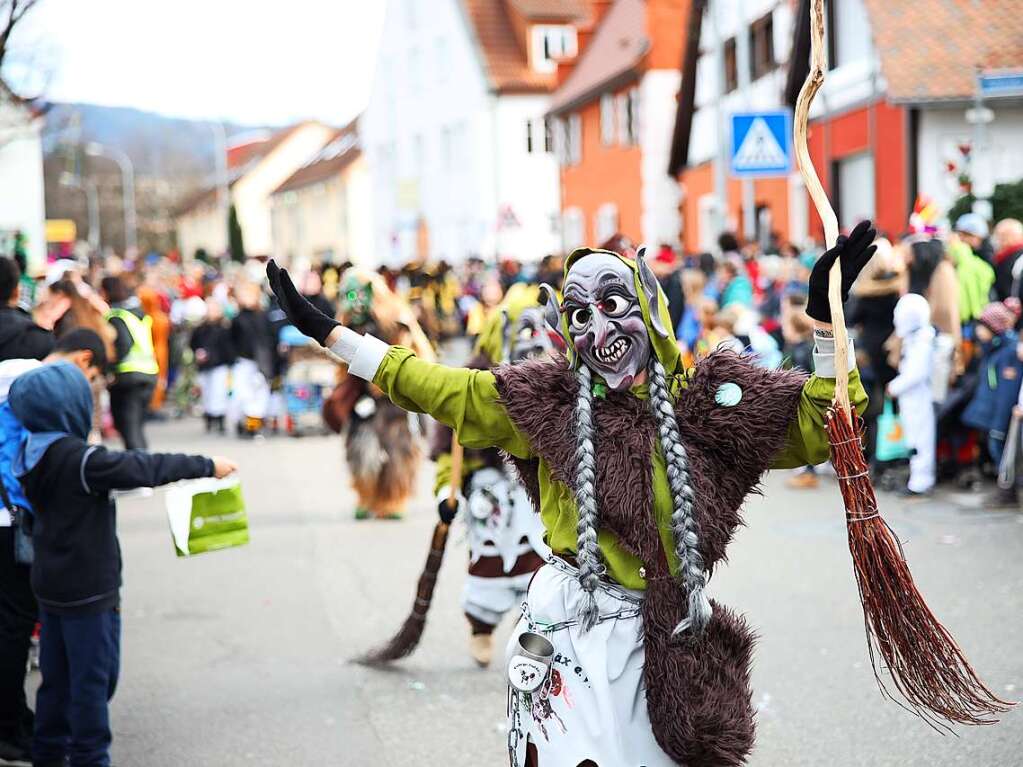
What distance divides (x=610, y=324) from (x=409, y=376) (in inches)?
21.7

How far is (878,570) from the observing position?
3.39 meters

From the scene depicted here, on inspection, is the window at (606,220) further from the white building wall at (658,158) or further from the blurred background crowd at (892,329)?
the blurred background crowd at (892,329)

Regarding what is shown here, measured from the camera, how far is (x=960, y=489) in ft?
34.8

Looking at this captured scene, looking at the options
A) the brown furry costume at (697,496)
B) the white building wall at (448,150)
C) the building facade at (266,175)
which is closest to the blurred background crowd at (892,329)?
the brown furry costume at (697,496)

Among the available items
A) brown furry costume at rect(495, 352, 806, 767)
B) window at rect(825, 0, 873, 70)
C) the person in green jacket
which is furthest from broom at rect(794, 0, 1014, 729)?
window at rect(825, 0, 873, 70)

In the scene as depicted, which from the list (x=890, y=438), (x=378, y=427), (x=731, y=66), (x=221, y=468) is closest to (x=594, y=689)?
(x=221, y=468)

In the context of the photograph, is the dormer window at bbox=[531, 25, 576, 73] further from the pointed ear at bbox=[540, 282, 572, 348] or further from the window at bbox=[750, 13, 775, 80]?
the pointed ear at bbox=[540, 282, 572, 348]

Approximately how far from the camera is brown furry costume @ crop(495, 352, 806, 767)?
3.45m

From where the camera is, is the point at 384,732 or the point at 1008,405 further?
the point at 1008,405

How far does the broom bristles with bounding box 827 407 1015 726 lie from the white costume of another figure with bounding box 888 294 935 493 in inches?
271

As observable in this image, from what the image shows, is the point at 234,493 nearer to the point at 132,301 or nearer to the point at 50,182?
the point at 132,301

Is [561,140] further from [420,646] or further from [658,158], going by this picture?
[420,646]

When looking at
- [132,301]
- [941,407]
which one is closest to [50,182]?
[132,301]

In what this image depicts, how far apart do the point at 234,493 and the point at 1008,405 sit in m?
6.41
